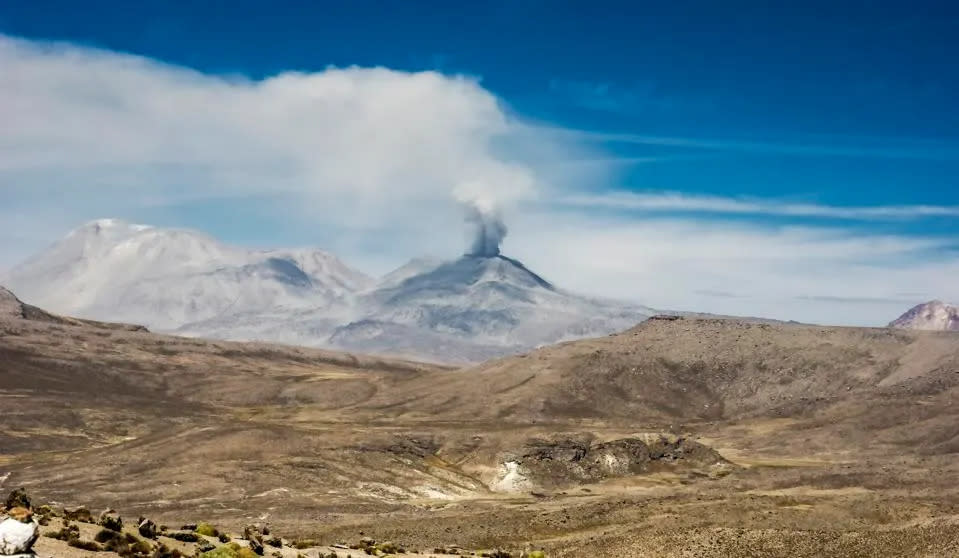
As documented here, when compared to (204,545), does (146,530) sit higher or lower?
higher

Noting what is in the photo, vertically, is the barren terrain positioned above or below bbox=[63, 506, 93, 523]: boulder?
below

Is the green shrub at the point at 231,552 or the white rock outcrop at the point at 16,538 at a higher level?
the white rock outcrop at the point at 16,538

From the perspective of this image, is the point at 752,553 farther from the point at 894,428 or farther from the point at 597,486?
the point at 894,428

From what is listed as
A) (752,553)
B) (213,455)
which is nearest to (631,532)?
(752,553)


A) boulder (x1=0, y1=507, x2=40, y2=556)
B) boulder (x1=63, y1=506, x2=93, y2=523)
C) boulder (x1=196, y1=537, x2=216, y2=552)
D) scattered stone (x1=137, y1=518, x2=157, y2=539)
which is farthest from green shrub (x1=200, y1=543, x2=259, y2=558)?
Answer: boulder (x1=0, y1=507, x2=40, y2=556)

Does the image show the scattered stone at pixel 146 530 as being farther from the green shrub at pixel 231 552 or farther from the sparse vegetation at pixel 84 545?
the sparse vegetation at pixel 84 545

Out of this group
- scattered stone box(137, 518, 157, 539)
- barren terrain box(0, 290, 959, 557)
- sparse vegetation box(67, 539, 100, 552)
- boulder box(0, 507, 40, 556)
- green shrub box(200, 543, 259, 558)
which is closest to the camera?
boulder box(0, 507, 40, 556)

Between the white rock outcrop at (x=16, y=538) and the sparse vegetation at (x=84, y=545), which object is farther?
the sparse vegetation at (x=84, y=545)

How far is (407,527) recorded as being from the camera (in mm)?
74500

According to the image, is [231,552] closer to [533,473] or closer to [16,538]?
[16,538]

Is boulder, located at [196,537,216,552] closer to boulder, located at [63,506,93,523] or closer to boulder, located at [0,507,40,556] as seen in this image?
boulder, located at [63,506,93,523]

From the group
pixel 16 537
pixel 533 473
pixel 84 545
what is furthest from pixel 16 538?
pixel 533 473

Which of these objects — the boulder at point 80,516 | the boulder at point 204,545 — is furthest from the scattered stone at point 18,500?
the boulder at point 204,545

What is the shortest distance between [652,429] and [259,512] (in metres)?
105
